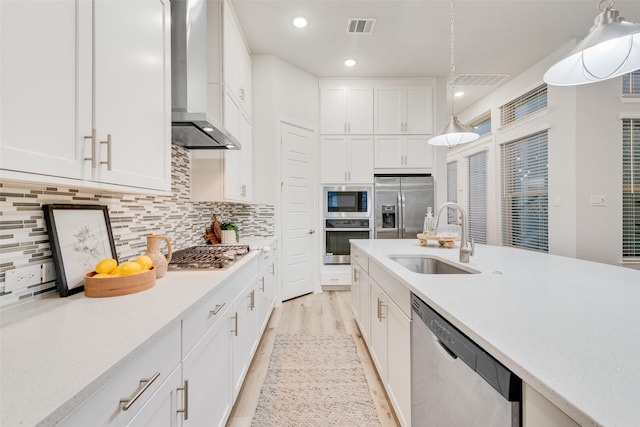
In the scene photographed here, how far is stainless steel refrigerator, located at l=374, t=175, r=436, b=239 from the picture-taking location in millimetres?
3908

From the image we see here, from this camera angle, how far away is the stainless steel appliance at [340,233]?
13.0 feet

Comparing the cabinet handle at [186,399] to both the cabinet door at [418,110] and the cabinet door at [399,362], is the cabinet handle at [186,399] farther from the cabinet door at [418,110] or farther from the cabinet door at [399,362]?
the cabinet door at [418,110]

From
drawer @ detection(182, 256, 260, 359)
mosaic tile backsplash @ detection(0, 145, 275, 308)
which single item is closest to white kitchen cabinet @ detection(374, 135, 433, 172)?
mosaic tile backsplash @ detection(0, 145, 275, 308)

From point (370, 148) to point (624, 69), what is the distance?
2.86m

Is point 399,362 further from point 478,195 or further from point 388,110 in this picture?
point 478,195

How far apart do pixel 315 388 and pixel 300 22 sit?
3.37m

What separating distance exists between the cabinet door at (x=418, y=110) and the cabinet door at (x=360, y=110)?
0.53 meters

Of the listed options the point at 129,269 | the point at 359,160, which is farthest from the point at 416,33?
the point at 129,269

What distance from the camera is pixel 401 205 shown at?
12.9ft


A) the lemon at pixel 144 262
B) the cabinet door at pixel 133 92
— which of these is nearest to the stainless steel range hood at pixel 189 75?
the cabinet door at pixel 133 92

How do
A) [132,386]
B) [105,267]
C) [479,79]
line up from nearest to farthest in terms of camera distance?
[132,386] → [105,267] → [479,79]

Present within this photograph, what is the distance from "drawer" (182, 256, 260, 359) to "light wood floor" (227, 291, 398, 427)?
686mm

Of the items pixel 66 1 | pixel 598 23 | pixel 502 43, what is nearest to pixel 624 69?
pixel 598 23

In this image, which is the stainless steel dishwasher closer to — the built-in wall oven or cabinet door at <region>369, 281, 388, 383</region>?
cabinet door at <region>369, 281, 388, 383</region>
